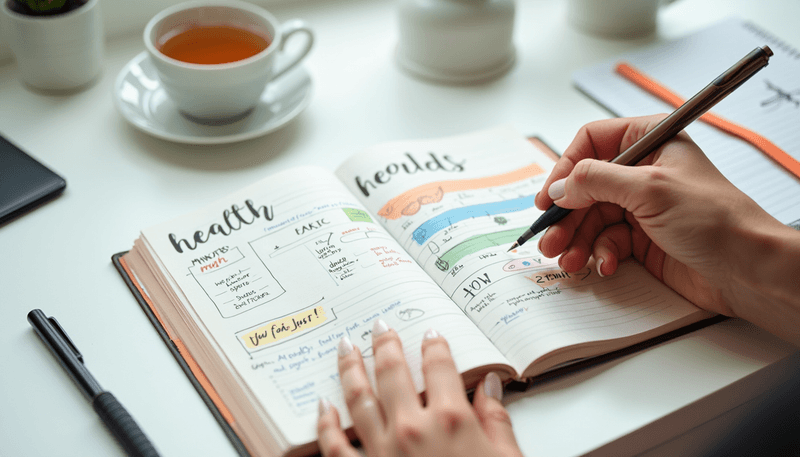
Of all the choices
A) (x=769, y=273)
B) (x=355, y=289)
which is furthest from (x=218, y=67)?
(x=769, y=273)

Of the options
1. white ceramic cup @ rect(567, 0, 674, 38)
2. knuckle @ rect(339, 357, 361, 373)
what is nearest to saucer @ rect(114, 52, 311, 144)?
knuckle @ rect(339, 357, 361, 373)

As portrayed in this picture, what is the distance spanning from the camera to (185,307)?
61 centimetres

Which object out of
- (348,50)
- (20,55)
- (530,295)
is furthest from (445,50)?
(20,55)

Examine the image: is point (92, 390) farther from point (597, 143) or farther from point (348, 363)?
point (597, 143)

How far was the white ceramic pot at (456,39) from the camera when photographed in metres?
0.93

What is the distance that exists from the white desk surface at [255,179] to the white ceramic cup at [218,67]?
2.3 inches

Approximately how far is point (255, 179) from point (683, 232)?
0.50 metres

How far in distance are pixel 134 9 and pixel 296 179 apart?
1.74 feet

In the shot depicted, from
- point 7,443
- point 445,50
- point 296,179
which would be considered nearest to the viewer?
point 7,443

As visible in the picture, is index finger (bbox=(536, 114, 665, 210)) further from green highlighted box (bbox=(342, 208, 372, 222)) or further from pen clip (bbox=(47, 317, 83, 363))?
pen clip (bbox=(47, 317, 83, 363))

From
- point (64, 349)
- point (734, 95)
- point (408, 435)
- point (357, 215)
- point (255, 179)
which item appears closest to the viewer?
point (408, 435)

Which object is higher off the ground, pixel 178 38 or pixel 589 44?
A: pixel 178 38

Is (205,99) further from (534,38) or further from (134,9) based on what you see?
(534,38)

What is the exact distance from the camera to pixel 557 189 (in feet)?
2.17
